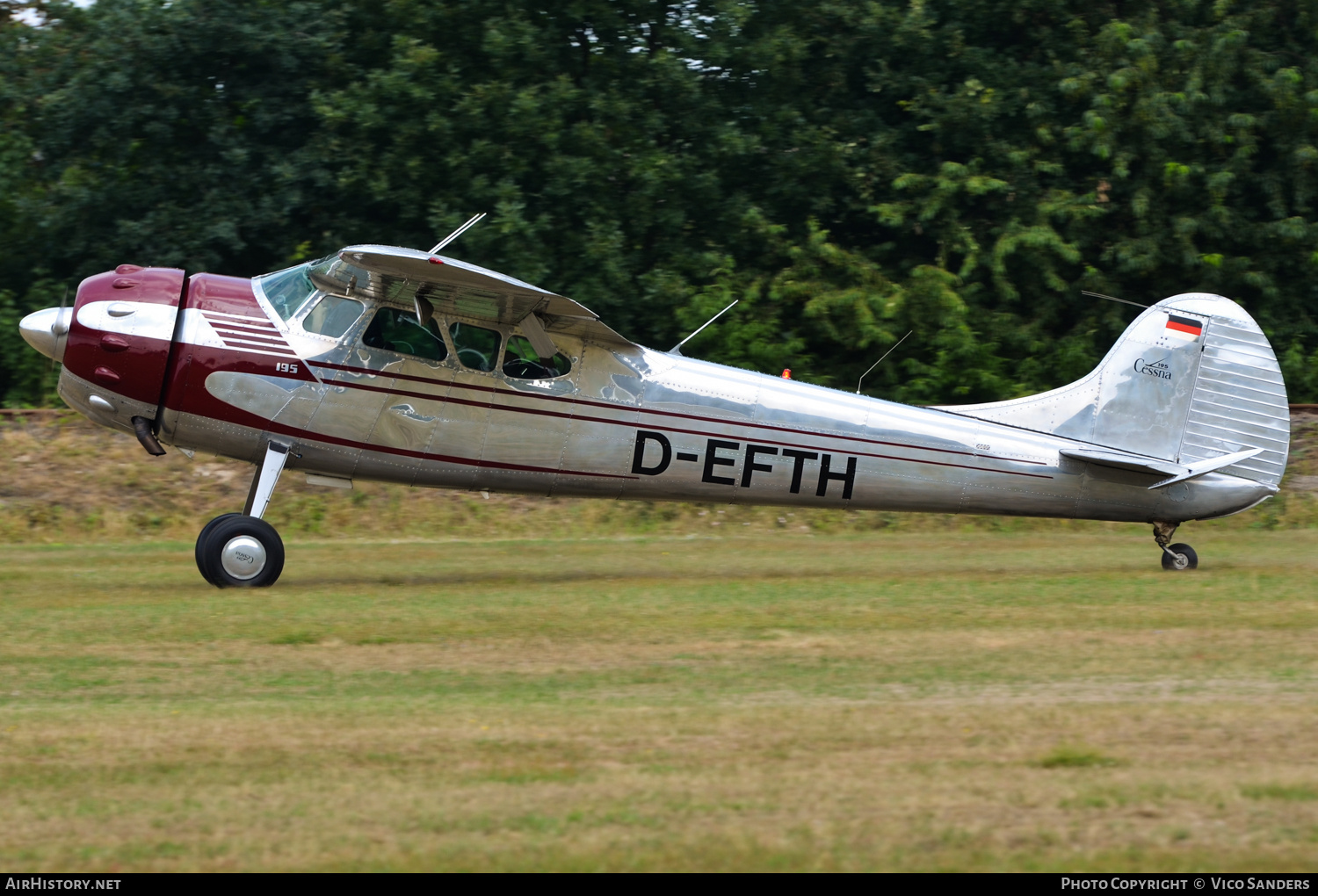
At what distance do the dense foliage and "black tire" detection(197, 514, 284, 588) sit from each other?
35.5 feet

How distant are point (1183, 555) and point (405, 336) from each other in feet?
23.3

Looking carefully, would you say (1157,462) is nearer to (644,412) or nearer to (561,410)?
(644,412)

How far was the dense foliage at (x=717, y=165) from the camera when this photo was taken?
71.8 feet

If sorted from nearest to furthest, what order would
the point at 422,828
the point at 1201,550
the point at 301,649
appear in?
the point at 422,828, the point at 301,649, the point at 1201,550

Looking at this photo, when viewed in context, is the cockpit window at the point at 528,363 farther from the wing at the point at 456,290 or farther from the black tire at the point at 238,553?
the black tire at the point at 238,553

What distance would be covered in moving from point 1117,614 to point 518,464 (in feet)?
16.1

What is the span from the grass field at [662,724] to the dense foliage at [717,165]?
10777mm

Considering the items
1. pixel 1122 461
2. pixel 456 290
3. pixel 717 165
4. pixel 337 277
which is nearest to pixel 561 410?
pixel 456 290

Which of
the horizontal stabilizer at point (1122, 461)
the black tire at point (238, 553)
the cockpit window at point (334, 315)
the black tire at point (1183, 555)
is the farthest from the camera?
the black tire at point (1183, 555)

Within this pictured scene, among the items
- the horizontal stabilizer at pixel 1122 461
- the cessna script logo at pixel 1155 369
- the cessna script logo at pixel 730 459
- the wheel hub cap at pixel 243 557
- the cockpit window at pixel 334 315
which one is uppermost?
the cessna script logo at pixel 1155 369

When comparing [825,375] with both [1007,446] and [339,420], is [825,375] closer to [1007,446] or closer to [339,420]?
[1007,446]

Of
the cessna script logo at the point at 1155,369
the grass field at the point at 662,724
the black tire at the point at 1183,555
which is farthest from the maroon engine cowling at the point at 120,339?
the black tire at the point at 1183,555

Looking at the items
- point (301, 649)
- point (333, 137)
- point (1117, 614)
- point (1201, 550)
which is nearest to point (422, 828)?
point (301, 649)
